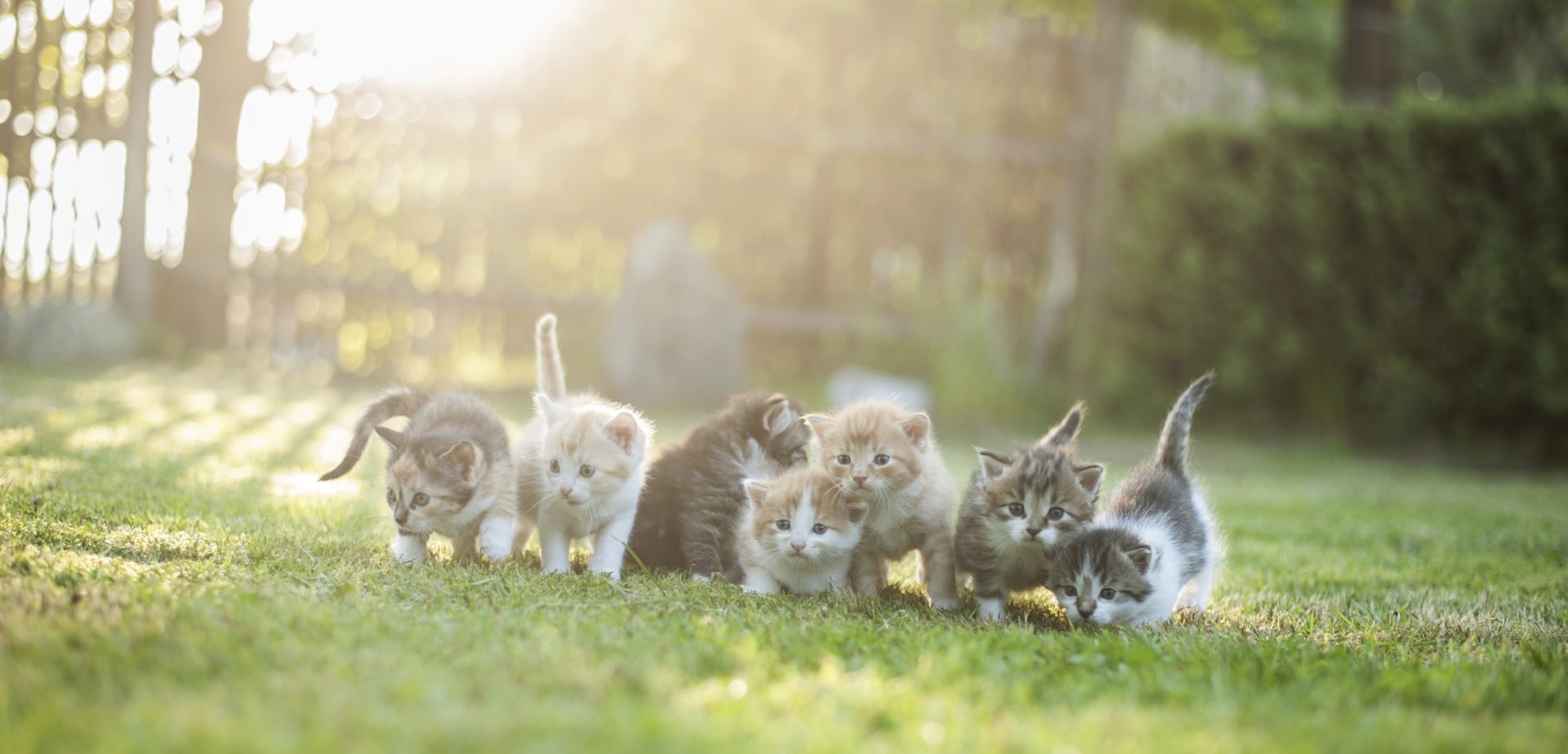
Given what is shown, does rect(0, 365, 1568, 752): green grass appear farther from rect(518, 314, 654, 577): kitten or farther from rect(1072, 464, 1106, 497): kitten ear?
rect(1072, 464, 1106, 497): kitten ear

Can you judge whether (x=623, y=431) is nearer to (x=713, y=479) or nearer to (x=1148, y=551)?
(x=713, y=479)

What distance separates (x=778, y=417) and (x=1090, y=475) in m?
1.02

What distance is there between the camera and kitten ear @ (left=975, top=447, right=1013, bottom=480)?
3.18m

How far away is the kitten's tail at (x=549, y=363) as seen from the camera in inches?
155

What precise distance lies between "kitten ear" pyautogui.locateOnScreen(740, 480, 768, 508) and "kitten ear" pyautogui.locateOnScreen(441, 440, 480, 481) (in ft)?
2.64

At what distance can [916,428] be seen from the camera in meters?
3.45

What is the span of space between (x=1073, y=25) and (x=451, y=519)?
28.9 feet

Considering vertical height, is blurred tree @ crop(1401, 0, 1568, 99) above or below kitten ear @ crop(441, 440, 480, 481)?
above

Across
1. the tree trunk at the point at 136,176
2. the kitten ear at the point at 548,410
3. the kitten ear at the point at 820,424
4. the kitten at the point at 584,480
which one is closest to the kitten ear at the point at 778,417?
the kitten ear at the point at 820,424

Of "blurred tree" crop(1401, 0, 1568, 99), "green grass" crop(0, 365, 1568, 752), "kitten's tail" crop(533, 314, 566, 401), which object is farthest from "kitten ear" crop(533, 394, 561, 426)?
"blurred tree" crop(1401, 0, 1568, 99)

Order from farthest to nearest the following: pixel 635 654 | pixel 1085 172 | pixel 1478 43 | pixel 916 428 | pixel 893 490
→ pixel 1478 43, pixel 1085 172, pixel 916 428, pixel 893 490, pixel 635 654

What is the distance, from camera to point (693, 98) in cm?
1166

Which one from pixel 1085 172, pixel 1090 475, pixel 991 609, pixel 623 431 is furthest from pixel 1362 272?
pixel 623 431

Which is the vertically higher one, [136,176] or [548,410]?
[136,176]
